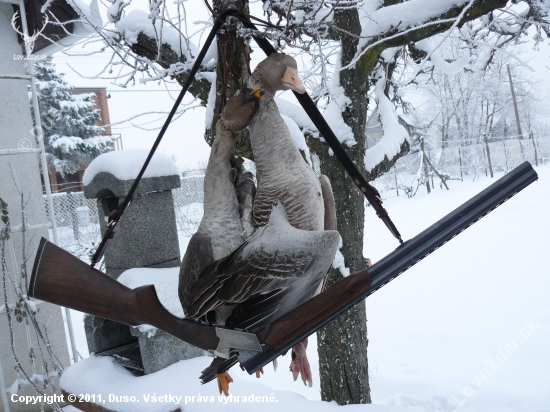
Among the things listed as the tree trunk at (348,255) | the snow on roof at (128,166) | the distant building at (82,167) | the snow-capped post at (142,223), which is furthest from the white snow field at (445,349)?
the distant building at (82,167)

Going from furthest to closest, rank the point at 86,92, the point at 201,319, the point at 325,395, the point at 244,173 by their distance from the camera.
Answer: the point at 86,92, the point at 325,395, the point at 244,173, the point at 201,319

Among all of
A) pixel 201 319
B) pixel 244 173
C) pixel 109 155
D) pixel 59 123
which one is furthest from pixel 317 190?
pixel 59 123

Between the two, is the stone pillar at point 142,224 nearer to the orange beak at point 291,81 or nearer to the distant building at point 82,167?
the orange beak at point 291,81

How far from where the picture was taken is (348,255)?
7.51ft

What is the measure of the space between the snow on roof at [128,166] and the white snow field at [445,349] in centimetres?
82

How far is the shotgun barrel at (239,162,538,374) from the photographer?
61 cm

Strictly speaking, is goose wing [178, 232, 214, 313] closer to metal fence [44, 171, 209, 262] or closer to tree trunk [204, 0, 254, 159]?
tree trunk [204, 0, 254, 159]

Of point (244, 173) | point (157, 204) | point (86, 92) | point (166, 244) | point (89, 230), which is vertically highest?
point (86, 92)

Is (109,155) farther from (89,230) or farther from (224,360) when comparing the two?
(89,230)

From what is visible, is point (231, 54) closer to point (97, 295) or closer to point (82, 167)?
point (97, 295)

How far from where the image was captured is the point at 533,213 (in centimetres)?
730

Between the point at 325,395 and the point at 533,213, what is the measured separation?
6.31m

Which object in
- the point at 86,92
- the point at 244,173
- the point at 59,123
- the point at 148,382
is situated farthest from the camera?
the point at 86,92

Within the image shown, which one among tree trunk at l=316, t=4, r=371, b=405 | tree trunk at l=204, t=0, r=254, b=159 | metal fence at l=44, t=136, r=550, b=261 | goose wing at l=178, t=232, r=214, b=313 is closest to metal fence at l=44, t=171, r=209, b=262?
metal fence at l=44, t=136, r=550, b=261
